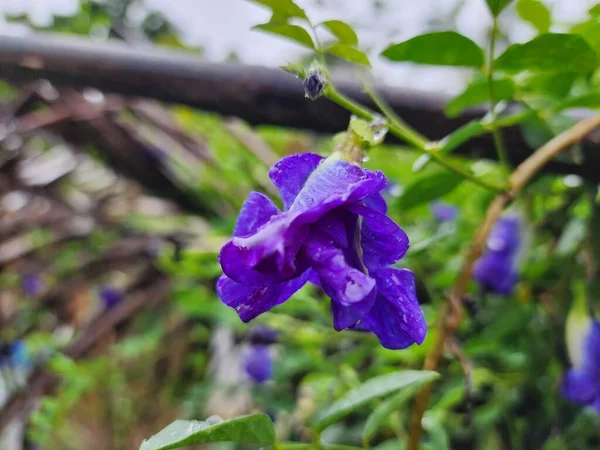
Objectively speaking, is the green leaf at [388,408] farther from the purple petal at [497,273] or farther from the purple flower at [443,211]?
the purple flower at [443,211]

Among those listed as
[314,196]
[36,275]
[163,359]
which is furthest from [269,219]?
[163,359]

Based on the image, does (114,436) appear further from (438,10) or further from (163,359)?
(438,10)

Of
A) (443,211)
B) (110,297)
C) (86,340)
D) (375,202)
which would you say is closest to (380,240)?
(375,202)

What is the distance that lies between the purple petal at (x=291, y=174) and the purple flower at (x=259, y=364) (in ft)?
2.12

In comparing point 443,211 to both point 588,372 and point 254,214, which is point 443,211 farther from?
point 254,214

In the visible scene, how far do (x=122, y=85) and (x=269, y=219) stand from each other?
0.45 meters

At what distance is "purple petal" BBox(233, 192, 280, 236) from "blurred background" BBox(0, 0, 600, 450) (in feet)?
0.41

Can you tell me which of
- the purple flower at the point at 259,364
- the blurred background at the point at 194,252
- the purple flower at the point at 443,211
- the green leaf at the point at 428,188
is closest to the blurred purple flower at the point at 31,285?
the blurred background at the point at 194,252

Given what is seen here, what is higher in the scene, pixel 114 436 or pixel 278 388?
pixel 278 388

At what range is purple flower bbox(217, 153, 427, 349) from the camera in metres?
0.23

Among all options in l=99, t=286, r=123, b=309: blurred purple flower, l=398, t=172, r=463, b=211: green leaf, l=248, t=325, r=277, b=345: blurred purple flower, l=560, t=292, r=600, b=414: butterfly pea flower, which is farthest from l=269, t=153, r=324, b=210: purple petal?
l=99, t=286, r=123, b=309: blurred purple flower

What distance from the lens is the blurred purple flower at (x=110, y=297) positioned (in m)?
1.17

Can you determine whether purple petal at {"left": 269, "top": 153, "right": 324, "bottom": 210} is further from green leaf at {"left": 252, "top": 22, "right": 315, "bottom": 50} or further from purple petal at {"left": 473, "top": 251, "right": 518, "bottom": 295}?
purple petal at {"left": 473, "top": 251, "right": 518, "bottom": 295}

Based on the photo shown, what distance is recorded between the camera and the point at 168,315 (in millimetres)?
1195
